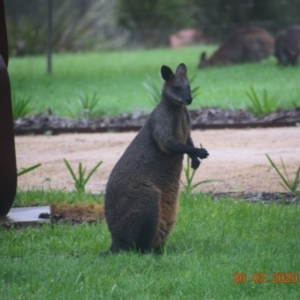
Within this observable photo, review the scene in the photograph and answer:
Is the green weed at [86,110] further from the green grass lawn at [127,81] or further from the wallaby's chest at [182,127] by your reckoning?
the wallaby's chest at [182,127]

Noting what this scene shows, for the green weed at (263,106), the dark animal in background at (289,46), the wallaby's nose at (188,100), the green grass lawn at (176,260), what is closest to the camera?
the green grass lawn at (176,260)

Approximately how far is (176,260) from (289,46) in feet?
46.5

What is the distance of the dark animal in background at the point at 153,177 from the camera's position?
6023 millimetres

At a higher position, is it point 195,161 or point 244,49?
point 244,49

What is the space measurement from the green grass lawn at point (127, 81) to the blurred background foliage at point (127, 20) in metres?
2.10

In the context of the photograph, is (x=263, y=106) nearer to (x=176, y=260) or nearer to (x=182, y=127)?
(x=182, y=127)

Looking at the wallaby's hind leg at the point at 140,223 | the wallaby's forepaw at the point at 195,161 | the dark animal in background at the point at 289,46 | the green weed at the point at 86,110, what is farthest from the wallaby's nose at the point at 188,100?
the dark animal in background at the point at 289,46

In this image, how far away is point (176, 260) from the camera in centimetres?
581

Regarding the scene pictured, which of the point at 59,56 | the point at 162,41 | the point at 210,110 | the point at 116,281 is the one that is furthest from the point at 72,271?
the point at 162,41

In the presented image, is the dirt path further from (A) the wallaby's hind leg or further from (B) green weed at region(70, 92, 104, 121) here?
(A) the wallaby's hind leg

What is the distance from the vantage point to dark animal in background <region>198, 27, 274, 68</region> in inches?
831

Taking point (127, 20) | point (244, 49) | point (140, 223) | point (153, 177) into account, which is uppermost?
point (127, 20)
